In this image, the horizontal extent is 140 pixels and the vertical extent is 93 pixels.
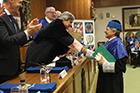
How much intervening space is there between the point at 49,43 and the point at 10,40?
947mm

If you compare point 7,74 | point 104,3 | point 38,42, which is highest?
point 104,3

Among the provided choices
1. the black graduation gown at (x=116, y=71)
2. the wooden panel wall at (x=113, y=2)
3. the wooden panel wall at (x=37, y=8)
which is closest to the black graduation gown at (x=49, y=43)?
the black graduation gown at (x=116, y=71)

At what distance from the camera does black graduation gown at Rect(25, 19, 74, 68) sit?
2406 millimetres

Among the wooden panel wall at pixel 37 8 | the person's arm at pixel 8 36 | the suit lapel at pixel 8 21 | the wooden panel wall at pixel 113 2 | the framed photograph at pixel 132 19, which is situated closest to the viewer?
the person's arm at pixel 8 36

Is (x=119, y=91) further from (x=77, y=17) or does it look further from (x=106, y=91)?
(x=77, y=17)

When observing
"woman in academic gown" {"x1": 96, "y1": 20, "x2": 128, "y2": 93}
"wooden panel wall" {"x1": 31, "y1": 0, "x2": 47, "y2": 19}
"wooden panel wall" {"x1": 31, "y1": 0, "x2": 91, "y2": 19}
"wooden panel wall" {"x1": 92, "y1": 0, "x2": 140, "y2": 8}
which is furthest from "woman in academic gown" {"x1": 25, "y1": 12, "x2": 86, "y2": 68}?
"wooden panel wall" {"x1": 92, "y1": 0, "x2": 140, "y2": 8}

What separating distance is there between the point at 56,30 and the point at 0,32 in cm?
91

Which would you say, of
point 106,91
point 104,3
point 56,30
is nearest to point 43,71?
point 56,30

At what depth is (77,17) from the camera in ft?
22.5

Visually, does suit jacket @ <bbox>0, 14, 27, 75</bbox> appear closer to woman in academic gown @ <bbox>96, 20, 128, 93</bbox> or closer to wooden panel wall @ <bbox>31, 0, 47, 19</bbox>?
woman in academic gown @ <bbox>96, 20, 128, 93</bbox>

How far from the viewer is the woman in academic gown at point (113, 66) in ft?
7.82

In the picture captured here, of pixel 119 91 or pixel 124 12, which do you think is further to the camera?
pixel 124 12

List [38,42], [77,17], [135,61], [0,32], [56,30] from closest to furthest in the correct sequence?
[0,32], [56,30], [38,42], [77,17], [135,61]

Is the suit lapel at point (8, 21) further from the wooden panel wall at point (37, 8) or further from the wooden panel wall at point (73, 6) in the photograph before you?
the wooden panel wall at point (73, 6)
